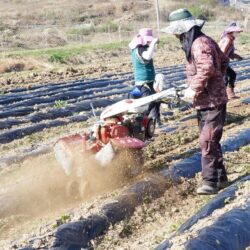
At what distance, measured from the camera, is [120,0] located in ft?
203

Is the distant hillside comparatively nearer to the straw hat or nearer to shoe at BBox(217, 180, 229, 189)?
the straw hat

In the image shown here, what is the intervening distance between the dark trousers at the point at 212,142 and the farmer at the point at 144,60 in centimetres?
232

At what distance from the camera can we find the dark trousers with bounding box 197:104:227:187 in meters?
5.26

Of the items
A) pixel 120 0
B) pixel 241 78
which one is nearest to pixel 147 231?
pixel 241 78

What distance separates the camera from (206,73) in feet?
16.6

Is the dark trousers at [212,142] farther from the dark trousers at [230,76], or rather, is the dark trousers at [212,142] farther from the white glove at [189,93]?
the dark trousers at [230,76]

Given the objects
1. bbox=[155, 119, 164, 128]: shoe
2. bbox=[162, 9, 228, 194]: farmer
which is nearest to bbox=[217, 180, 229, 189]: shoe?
bbox=[162, 9, 228, 194]: farmer

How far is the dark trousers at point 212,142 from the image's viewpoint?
17.3 ft

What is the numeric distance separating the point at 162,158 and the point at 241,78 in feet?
28.0

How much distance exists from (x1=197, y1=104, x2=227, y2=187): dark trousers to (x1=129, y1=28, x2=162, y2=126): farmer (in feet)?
7.63

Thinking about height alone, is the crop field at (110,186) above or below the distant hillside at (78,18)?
above

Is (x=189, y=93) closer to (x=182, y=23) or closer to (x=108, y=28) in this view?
(x=182, y=23)

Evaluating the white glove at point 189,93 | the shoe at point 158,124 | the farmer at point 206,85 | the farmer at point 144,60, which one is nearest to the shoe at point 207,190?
the farmer at point 206,85

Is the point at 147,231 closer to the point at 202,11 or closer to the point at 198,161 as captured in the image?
→ the point at 198,161
